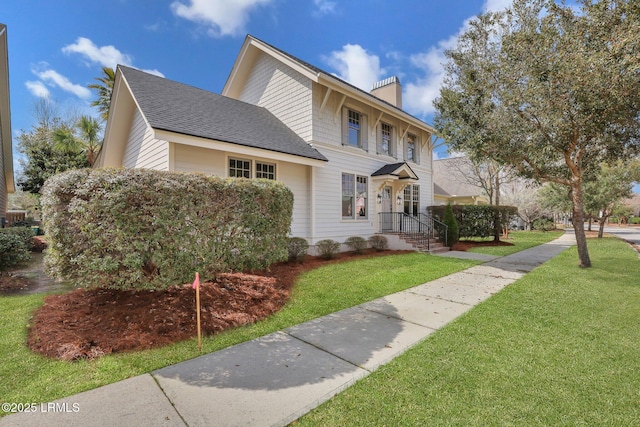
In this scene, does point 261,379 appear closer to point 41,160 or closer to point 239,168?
point 239,168

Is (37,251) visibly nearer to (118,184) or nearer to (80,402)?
(118,184)

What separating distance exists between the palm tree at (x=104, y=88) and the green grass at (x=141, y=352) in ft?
62.1

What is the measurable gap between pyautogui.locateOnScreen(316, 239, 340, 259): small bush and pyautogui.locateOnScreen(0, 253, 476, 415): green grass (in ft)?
6.77

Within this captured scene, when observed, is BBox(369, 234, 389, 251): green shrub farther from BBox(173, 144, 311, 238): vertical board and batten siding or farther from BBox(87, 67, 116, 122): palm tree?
BBox(87, 67, 116, 122): palm tree

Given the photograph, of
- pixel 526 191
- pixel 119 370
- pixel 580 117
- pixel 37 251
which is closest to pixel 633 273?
pixel 580 117

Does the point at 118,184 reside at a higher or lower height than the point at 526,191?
lower

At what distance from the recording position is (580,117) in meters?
7.30

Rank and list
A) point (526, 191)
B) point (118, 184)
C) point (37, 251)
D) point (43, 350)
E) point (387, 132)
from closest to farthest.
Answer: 1. point (43, 350)
2. point (118, 184)
3. point (37, 251)
4. point (387, 132)
5. point (526, 191)

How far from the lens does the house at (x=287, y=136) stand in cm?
828

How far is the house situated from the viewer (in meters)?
8.28

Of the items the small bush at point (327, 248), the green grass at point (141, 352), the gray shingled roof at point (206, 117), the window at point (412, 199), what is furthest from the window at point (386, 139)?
the green grass at point (141, 352)

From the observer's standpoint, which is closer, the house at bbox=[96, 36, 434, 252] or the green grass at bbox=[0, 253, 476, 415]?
the green grass at bbox=[0, 253, 476, 415]

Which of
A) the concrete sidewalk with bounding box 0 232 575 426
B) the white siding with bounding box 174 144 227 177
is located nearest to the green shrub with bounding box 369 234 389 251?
the white siding with bounding box 174 144 227 177

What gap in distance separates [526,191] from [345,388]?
109 ft
